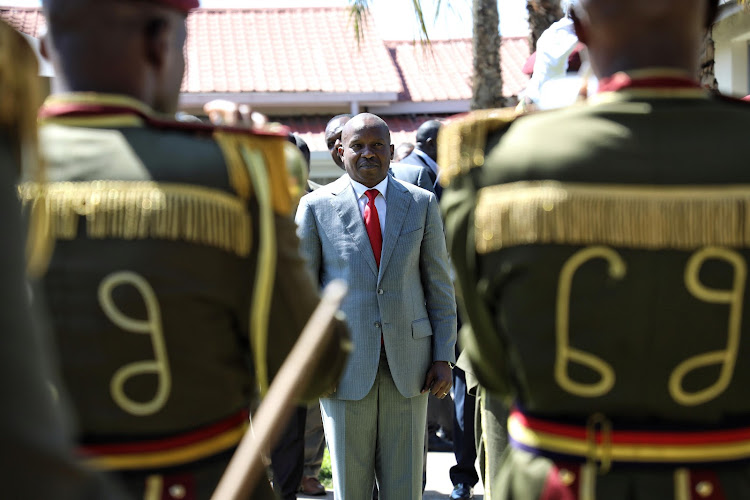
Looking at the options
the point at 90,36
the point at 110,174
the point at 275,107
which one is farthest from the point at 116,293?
the point at 275,107

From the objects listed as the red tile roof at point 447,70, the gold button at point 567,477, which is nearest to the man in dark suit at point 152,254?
the gold button at point 567,477

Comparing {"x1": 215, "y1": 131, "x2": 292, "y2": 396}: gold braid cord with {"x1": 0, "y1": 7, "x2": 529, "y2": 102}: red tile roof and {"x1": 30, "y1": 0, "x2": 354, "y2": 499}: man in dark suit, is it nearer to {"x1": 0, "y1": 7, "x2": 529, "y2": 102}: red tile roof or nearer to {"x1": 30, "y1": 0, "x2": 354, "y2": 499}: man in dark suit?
{"x1": 30, "y1": 0, "x2": 354, "y2": 499}: man in dark suit

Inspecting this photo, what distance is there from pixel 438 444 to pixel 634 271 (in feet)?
18.9

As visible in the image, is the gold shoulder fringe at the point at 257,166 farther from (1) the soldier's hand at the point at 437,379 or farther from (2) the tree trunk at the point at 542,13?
(2) the tree trunk at the point at 542,13

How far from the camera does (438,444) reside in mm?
7750

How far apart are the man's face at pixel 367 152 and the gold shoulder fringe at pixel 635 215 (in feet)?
9.14

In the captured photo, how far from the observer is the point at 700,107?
2.22 metres

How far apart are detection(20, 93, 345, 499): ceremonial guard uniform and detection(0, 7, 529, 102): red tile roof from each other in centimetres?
1458

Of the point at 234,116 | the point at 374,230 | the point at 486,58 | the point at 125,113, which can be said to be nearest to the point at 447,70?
the point at 486,58

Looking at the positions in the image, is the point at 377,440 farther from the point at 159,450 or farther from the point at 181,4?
the point at 181,4

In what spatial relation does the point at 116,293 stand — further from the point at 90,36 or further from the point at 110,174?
the point at 90,36

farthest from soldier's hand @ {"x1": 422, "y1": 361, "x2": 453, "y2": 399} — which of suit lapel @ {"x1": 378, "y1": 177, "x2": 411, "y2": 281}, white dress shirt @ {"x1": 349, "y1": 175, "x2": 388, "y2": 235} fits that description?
white dress shirt @ {"x1": 349, "y1": 175, "x2": 388, "y2": 235}

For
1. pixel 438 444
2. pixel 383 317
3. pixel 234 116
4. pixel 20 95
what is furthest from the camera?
pixel 438 444

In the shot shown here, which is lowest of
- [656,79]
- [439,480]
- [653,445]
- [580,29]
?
[439,480]
